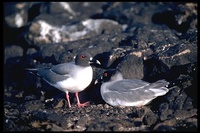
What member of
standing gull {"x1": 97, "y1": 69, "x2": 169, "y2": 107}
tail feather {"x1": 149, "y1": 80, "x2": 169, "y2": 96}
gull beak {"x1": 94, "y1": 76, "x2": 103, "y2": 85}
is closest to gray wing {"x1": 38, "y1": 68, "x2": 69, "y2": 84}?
gull beak {"x1": 94, "y1": 76, "x2": 103, "y2": 85}

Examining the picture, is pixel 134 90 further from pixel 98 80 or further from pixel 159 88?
pixel 98 80

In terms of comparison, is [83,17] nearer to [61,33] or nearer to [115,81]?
[61,33]

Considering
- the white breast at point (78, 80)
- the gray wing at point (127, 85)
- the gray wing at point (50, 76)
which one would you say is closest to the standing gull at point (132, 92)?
the gray wing at point (127, 85)

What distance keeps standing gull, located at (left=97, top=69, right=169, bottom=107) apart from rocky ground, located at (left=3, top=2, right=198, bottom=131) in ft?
0.72

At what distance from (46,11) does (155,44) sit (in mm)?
6279

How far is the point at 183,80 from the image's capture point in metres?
10.6

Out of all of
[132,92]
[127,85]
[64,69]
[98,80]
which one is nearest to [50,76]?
[64,69]

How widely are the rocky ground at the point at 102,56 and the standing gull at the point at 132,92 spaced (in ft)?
0.72

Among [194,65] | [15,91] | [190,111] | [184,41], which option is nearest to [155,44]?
[184,41]

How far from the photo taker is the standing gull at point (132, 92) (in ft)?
33.0

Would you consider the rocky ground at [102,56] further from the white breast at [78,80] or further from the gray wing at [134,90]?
the white breast at [78,80]

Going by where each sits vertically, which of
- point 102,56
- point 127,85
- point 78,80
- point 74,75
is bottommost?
point 127,85

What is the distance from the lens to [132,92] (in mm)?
10156

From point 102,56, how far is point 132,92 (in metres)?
2.82
